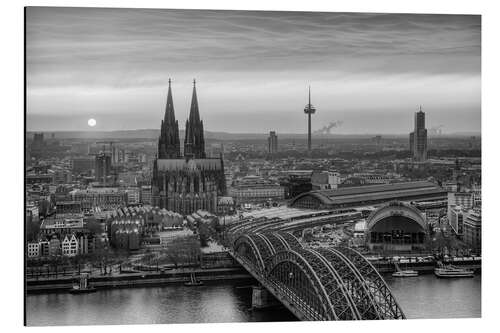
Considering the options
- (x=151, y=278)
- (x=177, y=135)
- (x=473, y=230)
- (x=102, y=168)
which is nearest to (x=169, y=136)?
(x=177, y=135)

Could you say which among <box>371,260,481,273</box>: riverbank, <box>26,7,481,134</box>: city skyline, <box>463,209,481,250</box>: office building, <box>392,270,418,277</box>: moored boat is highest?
<box>26,7,481,134</box>: city skyline

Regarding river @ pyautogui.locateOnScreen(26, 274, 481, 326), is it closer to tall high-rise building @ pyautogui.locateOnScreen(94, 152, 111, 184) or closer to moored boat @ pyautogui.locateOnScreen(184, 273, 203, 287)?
moored boat @ pyautogui.locateOnScreen(184, 273, 203, 287)

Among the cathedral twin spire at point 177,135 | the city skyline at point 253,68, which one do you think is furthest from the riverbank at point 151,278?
the city skyline at point 253,68

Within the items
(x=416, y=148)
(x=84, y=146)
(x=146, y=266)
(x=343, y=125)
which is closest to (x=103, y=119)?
(x=84, y=146)

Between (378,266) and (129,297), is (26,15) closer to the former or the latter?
(129,297)

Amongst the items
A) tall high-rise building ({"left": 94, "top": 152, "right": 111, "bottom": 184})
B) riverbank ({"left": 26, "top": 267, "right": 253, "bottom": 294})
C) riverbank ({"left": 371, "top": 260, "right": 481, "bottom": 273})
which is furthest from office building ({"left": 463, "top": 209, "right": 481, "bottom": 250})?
tall high-rise building ({"left": 94, "top": 152, "right": 111, "bottom": 184})

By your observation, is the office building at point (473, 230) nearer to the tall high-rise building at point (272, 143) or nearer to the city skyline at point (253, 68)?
the city skyline at point (253, 68)

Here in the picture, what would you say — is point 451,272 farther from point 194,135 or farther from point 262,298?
point 194,135
